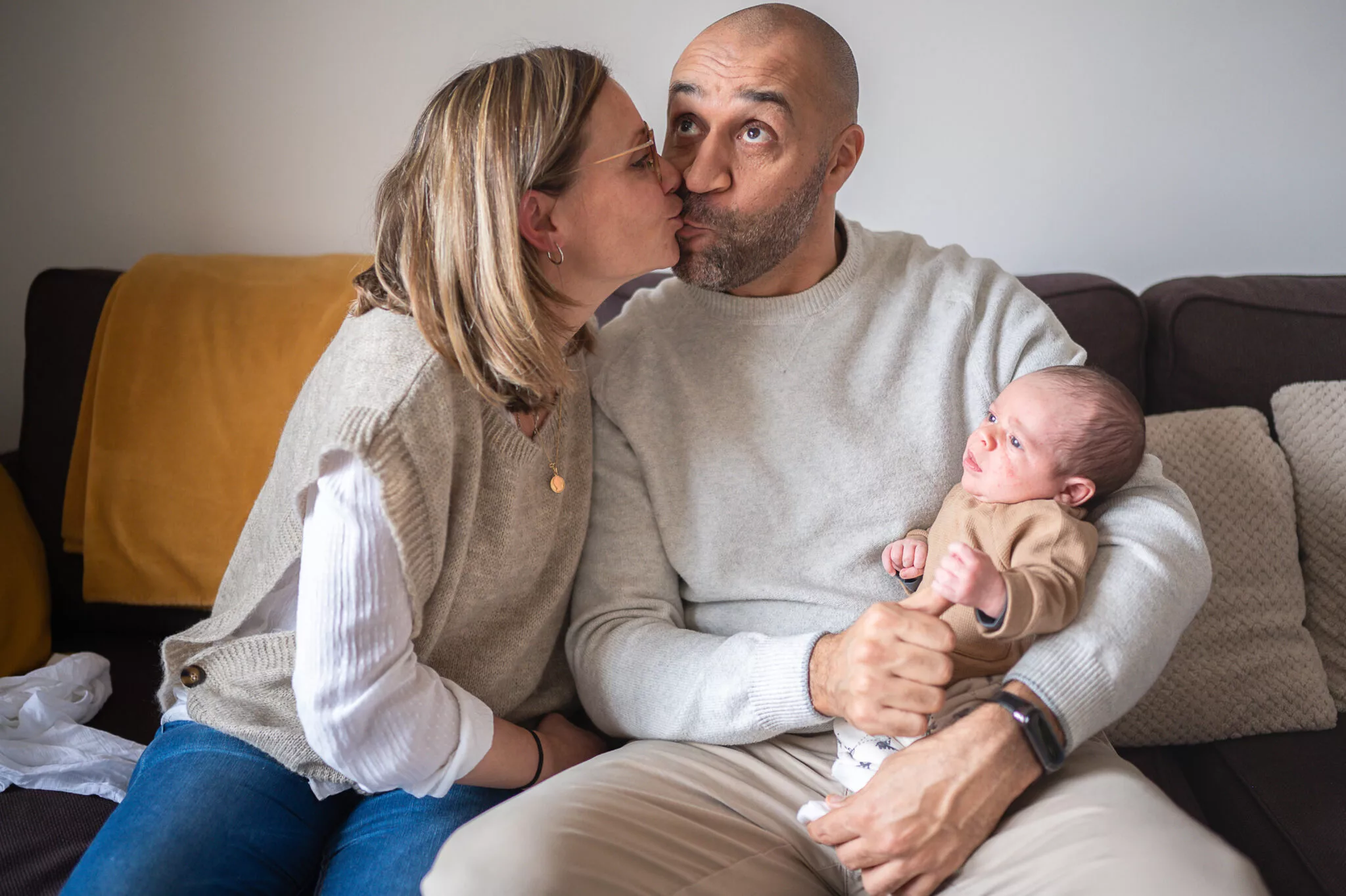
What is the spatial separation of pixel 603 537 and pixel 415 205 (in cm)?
57

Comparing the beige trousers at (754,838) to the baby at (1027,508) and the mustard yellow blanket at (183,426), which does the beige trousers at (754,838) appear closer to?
the baby at (1027,508)

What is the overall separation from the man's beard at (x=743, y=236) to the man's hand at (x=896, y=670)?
1.96ft

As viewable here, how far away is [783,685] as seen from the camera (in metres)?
1.29

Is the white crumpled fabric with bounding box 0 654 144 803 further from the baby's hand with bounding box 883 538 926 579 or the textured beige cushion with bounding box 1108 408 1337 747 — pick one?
the textured beige cushion with bounding box 1108 408 1337 747

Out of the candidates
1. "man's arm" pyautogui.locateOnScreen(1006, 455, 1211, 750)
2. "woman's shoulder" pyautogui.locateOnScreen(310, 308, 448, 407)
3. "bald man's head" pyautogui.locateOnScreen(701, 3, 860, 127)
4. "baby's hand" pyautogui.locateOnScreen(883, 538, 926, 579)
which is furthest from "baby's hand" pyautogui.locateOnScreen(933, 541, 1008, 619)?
"bald man's head" pyautogui.locateOnScreen(701, 3, 860, 127)

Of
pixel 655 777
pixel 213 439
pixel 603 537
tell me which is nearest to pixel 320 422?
pixel 603 537

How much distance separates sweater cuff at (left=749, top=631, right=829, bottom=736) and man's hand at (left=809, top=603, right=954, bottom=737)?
0.09m

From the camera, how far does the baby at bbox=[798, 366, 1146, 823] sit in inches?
49.8

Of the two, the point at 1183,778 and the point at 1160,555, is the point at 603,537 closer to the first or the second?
the point at 1160,555

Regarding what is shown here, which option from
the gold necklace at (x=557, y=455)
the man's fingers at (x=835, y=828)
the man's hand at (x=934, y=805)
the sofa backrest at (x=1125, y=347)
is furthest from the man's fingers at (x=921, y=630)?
the sofa backrest at (x=1125, y=347)

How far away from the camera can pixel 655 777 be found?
1.32 m

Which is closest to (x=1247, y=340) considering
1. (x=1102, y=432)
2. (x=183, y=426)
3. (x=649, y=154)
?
(x=1102, y=432)

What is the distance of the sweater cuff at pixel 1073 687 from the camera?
120cm

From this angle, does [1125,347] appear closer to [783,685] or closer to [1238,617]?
[1238,617]
